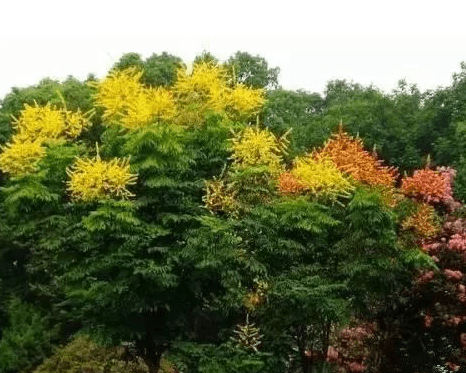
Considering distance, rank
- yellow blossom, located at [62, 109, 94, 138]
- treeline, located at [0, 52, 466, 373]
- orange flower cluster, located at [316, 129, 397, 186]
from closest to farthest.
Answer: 1. treeline, located at [0, 52, 466, 373]
2. orange flower cluster, located at [316, 129, 397, 186]
3. yellow blossom, located at [62, 109, 94, 138]

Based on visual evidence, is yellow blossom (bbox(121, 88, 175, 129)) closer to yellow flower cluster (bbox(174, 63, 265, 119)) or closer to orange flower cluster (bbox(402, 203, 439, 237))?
yellow flower cluster (bbox(174, 63, 265, 119))

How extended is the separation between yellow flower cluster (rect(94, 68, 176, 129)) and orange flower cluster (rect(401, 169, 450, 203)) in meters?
4.52

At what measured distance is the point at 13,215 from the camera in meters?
14.1

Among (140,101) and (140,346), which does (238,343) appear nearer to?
(140,346)

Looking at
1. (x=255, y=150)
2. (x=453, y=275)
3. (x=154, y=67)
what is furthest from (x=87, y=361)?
(x=154, y=67)

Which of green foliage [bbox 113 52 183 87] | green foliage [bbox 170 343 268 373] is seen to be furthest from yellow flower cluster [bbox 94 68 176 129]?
green foliage [bbox 113 52 183 87]

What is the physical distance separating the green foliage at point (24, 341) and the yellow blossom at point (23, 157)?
830 cm

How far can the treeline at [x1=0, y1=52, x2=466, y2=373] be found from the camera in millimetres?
11312

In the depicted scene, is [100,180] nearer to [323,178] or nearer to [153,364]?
[153,364]

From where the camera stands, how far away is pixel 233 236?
11.4m

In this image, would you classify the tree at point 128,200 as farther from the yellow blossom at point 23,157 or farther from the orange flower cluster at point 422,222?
the orange flower cluster at point 422,222

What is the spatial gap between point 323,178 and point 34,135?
598cm

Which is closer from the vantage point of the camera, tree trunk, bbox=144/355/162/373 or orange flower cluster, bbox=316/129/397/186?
orange flower cluster, bbox=316/129/397/186

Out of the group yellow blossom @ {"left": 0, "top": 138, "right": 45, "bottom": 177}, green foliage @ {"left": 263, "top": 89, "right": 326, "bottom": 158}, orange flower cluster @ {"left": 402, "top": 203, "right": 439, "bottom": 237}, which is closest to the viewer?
orange flower cluster @ {"left": 402, "top": 203, "right": 439, "bottom": 237}
